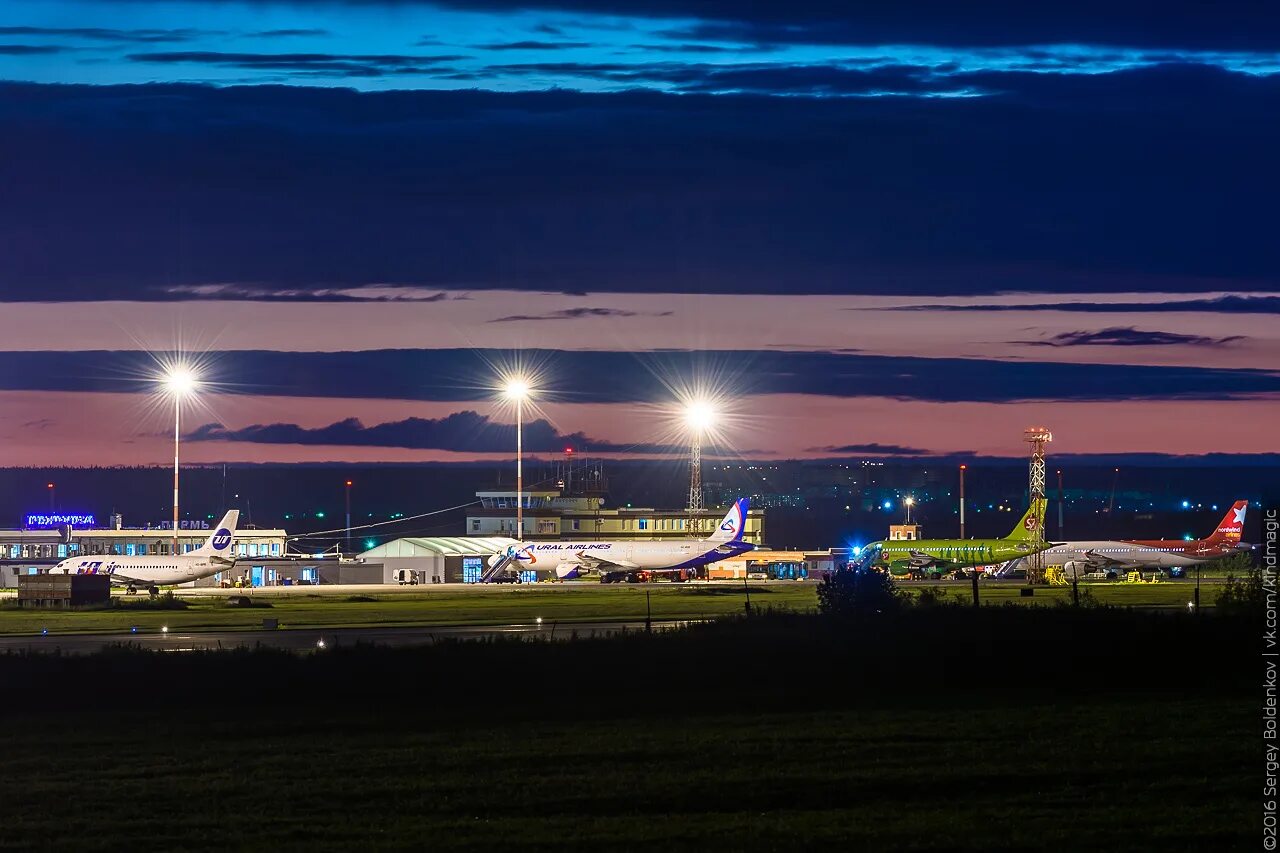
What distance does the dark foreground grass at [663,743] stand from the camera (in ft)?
62.7

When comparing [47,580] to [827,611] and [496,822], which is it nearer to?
[827,611]

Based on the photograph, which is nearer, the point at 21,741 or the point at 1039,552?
the point at 21,741

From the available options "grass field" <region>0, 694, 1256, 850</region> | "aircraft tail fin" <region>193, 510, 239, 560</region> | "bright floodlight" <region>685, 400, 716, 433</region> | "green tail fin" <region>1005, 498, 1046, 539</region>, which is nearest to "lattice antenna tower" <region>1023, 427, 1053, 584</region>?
"green tail fin" <region>1005, 498, 1046, 539</region>

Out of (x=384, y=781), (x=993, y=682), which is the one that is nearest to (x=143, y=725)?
(x=384, y=781)

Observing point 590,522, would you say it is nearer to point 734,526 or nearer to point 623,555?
point 623,555

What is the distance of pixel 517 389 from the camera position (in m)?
113

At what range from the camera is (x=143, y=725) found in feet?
93.1

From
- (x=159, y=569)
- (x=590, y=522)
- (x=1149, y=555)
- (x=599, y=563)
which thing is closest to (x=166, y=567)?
(x=159, y=569)

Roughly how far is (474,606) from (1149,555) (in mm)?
66763

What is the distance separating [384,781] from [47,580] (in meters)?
68.7

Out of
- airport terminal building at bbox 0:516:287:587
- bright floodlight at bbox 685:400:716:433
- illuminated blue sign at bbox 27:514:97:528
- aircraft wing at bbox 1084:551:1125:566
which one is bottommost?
aircraft wing at bbox 1084:551:1125:566

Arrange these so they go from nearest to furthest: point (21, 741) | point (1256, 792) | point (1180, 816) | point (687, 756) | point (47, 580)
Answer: point (1180, 816) → point (1256, 792) → point (687, 756) → point (21, 741) → point (47, 580)

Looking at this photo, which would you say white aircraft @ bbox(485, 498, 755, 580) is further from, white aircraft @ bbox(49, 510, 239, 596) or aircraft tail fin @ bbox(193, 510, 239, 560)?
white aircraft @ bbox(49, 510, 239, 596)

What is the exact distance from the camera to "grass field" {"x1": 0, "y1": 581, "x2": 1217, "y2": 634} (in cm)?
6612
